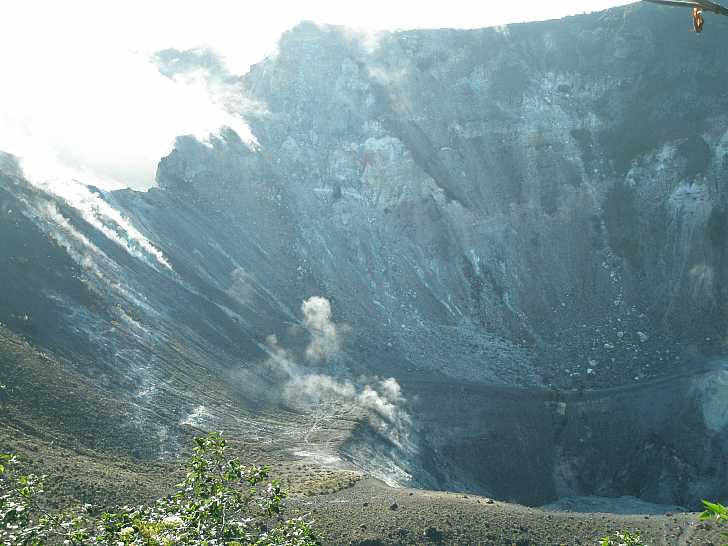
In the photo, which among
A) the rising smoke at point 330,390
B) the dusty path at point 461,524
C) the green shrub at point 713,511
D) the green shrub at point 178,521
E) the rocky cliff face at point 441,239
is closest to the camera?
the green shrub at point 713,511

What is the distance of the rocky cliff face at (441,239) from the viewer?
2601 inches

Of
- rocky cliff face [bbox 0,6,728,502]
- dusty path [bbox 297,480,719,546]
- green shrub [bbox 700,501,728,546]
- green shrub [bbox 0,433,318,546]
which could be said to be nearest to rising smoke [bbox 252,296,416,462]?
rocky cliff face [bbox 0,6,728,502]

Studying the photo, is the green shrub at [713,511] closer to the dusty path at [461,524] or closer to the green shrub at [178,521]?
the green shrub at [178,521]

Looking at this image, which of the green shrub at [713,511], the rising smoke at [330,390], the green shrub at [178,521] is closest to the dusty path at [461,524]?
the rising smoke at [330,390]

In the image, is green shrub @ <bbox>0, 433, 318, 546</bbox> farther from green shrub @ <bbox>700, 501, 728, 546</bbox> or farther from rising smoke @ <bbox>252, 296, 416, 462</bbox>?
rising smoke @ <bbox>252, 296, 416, 462</bbox>

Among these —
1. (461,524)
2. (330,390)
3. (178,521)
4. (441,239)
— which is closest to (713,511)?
(178,521)

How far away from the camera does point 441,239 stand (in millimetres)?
94750

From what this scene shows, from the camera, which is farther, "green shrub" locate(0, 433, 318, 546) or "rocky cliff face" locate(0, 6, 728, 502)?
"rocky cliff face" locate(0, 6, 728, 502)

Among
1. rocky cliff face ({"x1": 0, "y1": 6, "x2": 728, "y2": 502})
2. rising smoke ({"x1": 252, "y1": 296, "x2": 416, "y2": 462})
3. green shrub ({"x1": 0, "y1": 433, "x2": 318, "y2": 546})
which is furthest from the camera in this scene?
rising smoke ({"x1": 252, "y1": 296, "x2": 416, "y2": 462})

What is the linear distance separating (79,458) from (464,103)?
3200 inches

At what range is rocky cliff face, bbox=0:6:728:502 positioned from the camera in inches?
2601

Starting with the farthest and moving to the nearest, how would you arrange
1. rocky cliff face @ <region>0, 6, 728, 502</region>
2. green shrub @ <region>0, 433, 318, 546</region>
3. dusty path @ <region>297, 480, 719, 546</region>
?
A: rocky cliff face @ <region>0, 6, 728, 502</region> → dusty path @ <region>297, 480, 719, 546</region> → green shrub @ <region>0, 433, 318, 546</region>

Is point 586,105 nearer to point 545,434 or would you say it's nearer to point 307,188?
point 307,188

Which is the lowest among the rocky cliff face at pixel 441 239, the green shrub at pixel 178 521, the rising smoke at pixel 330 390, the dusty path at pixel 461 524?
the green shrub at pixel 178 521
